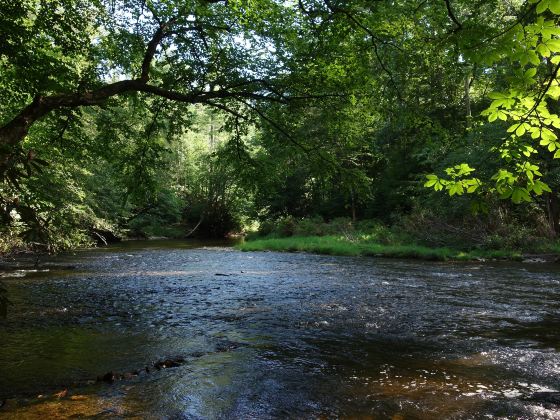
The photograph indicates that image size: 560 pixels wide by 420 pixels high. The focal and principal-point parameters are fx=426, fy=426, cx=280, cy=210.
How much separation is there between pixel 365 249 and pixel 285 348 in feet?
57.0

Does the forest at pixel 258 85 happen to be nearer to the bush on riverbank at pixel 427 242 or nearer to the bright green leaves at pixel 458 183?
the bright green leaves at pixel 458 183

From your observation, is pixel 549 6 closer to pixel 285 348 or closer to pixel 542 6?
pixel 542 6

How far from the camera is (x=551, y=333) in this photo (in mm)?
7418

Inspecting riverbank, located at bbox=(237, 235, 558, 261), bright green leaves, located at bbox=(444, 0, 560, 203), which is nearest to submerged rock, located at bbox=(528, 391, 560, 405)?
bright green leaves, located at bbox=(444, 0, 560, 203)

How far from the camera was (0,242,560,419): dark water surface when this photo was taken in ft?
15.3

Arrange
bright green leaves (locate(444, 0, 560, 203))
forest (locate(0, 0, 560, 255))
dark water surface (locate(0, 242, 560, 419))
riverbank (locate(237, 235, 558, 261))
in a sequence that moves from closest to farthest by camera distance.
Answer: bright green leaves (locate(444, 0, 560, 203)) < forest (locate(0, 0, 560, 255)) < dark water surface (locate(0, 242, 560, 419)) < riverbank (locate(237, 235, 558, 261))

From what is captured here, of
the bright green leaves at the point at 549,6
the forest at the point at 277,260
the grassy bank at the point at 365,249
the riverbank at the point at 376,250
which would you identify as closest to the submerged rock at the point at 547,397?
the forest at the point at 277,260

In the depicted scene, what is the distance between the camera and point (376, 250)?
22953 millimetres

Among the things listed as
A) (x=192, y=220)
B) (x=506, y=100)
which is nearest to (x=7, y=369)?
(x=506, y=100)

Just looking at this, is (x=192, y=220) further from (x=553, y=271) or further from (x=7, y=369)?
(x=7, y=369)

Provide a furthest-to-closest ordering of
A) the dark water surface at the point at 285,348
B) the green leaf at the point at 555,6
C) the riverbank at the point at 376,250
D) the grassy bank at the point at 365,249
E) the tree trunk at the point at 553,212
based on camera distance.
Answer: the tree trunk at the point at 553,212
the grassy bank at the point at 365,249
the riverbank at the point at 376,250
the dark water surface at the point at 285,348
the green leaf at the point at 555,6

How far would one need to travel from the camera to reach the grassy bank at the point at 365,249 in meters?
20.3

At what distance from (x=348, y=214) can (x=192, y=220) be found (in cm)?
1854

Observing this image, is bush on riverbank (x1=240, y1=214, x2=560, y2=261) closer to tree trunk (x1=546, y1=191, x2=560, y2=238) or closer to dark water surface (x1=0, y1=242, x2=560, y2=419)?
tree trunk (x1=546, y1=191, x2=560, y2=238)
